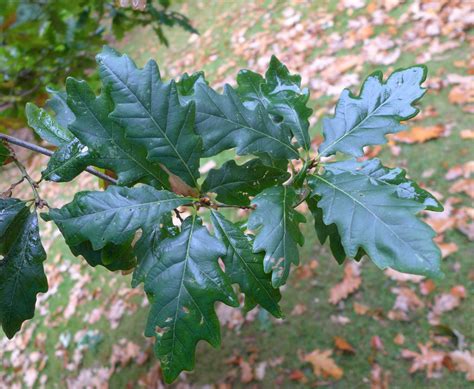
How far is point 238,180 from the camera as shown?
43.8 inches

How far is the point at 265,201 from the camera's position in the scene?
3.12ft

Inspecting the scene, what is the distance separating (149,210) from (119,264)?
0.89 feet

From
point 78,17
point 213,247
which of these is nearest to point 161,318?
point 213,247

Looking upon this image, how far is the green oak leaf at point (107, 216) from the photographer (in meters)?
0.93

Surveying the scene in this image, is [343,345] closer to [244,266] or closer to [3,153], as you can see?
[244,266]

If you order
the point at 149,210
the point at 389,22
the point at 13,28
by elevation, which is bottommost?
the point at 389,22

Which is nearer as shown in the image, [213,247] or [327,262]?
[213,247]

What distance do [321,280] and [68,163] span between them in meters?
2.23

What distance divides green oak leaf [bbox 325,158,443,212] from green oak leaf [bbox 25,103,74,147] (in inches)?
29.6

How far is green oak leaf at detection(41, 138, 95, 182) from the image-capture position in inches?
42.4

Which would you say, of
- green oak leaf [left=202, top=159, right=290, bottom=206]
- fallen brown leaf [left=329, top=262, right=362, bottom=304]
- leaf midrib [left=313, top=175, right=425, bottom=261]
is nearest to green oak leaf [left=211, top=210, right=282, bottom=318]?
green oak leaf [left=202, top=159, right=290, bottom=206]

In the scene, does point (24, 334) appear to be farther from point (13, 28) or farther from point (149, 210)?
point (149, 210)

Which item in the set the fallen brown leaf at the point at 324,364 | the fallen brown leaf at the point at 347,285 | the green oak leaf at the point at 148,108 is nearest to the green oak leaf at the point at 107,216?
the green oak leaf at the point at 148,108

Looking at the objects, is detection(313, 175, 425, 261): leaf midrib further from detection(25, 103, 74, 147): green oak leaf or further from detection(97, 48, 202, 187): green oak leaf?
detection(25, 103, 74, 147): green oak leaf
